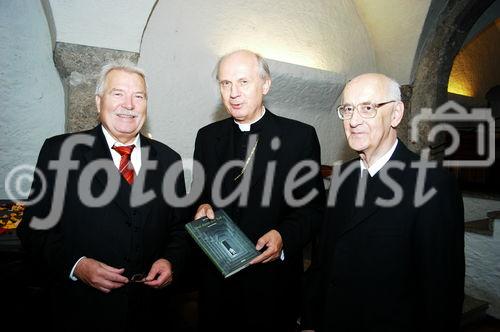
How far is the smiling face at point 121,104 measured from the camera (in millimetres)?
1815

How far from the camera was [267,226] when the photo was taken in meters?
2.08

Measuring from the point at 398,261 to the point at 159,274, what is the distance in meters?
1.17

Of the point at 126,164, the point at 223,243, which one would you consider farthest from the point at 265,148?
the point at 126,164

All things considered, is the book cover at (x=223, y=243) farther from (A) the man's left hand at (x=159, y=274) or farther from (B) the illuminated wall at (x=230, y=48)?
(B) the illuminated wall at (x=230, y=48)

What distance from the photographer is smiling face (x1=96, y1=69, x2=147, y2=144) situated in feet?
5.96

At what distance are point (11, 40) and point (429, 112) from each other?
5591 mm

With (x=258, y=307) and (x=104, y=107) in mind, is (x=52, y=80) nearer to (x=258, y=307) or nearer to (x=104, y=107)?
(x=104, y=107)

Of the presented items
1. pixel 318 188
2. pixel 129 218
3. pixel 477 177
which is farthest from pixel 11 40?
pixel 477 177

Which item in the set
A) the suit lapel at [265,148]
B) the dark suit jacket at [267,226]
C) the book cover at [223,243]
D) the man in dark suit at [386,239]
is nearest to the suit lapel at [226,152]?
the dark suit jacket at [267,226]

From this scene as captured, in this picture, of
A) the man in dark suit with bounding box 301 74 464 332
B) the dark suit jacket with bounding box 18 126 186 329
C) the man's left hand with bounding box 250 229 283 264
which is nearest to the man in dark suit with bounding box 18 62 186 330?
the dark suit jacket with bounding box 18 126 186 329

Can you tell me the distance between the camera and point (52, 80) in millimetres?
3762

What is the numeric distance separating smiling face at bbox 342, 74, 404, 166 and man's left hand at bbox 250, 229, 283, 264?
0.65 m

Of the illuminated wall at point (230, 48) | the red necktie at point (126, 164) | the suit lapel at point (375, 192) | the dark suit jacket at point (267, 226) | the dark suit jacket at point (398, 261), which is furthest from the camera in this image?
the illuminated wall at point (230, 48)

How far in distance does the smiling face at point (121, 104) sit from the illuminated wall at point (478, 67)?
1102 centimetres
